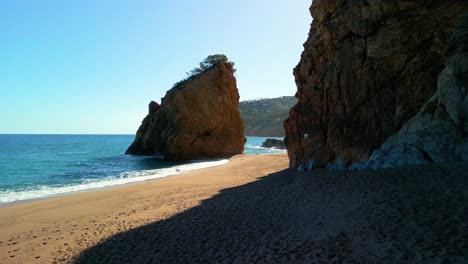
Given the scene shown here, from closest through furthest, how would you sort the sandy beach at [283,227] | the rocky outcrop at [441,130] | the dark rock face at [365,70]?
the sandy beach at [283,227] → the rocky outcrop at [441,130] → the dark rock face at [365,70]

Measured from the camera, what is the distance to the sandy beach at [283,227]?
6191 mm

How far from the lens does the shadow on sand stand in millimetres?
6074

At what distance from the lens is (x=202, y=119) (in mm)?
48312

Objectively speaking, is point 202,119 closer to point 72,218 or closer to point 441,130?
point 72,218

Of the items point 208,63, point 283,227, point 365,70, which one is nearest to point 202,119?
point 208,63

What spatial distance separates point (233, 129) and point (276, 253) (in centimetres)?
4516

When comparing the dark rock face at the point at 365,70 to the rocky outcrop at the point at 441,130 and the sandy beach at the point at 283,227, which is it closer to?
the rocky outcrop at the point at 441,130

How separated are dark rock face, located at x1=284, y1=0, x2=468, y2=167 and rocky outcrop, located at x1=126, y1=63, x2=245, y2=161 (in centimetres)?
2605

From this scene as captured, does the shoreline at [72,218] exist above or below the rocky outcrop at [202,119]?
below

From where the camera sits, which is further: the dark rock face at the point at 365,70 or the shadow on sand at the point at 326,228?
the dark rock face at the point at 365,70

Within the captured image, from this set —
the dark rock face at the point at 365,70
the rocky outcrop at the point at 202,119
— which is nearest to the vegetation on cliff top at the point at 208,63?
the rocky outcrop at the point at 202,119

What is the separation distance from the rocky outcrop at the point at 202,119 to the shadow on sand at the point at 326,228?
35.6 m

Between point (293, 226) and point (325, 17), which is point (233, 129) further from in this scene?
point (293, 226)

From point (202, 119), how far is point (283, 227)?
40416 mm
